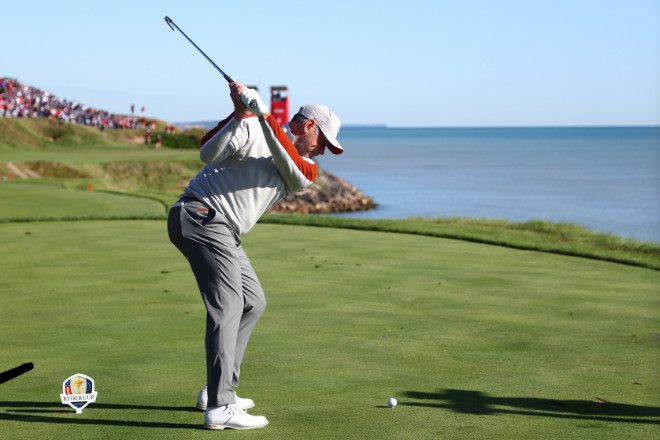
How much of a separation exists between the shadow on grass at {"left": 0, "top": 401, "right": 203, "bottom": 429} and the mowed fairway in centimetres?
1

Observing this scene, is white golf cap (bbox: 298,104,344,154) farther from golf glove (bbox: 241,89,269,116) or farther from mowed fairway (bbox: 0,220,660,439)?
mowed fairway (bbox: 0,220,660,439)

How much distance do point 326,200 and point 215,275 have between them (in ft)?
139

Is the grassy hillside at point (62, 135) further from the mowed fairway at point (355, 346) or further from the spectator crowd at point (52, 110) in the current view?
the mowed fairway at point (355, 346)

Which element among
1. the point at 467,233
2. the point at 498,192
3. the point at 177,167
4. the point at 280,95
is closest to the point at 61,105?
the point at 280,95

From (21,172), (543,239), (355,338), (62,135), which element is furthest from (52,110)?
(355,338)

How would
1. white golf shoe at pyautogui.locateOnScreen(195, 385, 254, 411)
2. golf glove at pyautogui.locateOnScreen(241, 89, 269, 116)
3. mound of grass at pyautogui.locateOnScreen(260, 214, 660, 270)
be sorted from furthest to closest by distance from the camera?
mound of grass at pyautogui.locateOnScreen(260, 214, 660, 270)
white golf shoe at pyautogui.locateOnScreen(195, 385, 254, 411)
golf glove at pyautogui.locateOnScreen(241, 89, 269, 116)

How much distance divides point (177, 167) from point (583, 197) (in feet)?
103

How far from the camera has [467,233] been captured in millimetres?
14023

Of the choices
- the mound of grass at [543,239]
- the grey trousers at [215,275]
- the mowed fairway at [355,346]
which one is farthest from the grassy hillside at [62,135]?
the grey trousers at [215,275]

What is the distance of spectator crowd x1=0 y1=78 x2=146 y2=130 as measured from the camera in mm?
62781

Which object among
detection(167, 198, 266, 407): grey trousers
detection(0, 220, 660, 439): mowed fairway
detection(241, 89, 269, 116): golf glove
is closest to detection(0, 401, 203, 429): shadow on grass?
detection(0, 220, 660, 439): mowed fairway

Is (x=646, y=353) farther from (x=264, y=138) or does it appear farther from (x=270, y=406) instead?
(x=264, y=138)

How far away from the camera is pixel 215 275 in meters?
4.35

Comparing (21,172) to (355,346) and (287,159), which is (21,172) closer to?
(355,346)
